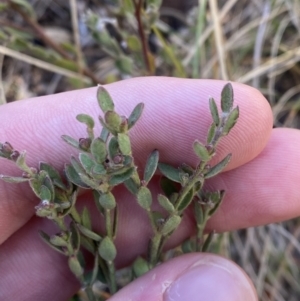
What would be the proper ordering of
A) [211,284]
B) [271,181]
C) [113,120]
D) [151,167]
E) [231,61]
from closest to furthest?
[113,120] → [151,167] → [211,284] → [271,181] → [231,61]

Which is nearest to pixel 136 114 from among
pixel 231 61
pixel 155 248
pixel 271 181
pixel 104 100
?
pixel 104 100

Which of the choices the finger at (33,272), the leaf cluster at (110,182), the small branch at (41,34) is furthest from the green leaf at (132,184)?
the small branch at (41,34)

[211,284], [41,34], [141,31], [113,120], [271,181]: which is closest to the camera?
[113,120]

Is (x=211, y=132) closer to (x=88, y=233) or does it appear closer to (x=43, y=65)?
(x=88, y=233)

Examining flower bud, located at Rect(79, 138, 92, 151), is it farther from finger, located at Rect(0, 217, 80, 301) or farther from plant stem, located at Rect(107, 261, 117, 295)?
finger, located at Rect(0, 217, 80, 301)

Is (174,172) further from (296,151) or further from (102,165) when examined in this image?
(296,151)

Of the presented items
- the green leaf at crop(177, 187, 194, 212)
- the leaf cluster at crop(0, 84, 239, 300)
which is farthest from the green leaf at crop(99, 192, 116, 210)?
the green leaf at crop(177, 187, 194, 212)
